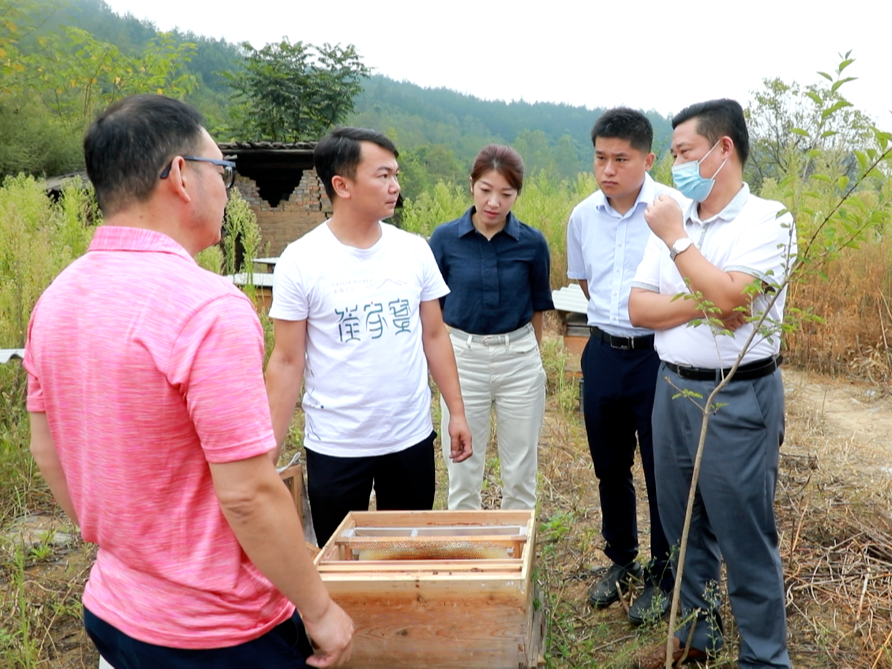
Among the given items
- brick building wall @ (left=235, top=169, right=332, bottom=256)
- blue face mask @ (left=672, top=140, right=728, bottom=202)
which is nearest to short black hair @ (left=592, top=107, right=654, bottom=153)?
Result: blue face mask @ (left=672, top=140, right=728, bottom=202)

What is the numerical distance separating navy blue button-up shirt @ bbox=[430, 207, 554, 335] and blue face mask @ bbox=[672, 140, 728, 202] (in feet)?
4.08

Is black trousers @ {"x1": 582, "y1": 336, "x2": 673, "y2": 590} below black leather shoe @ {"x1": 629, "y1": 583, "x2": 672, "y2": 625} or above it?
above

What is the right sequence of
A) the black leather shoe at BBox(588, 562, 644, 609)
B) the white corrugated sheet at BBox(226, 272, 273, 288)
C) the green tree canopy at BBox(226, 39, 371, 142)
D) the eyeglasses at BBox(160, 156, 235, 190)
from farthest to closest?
the green tree canopy at BBox(226, 39, 371, 142)
the white corrugated sheet at BBox(226, 272, 273, 288)
the black leather shoe at BBox(588, 562, 644, 609)
the eyeglasses at BBox(160, 156, 235, 190)

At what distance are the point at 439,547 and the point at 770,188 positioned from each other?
9.15m

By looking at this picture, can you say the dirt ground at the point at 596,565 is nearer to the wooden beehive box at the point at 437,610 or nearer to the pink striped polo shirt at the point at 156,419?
the wooden beehive box at the point at 437,610

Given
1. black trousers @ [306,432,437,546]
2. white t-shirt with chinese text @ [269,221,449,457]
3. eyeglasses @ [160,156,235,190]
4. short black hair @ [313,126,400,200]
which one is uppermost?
short black hair @ [313,126,400,200]

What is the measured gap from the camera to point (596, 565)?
386 cm

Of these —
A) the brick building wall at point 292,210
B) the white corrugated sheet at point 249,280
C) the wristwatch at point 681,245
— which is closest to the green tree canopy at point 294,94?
the brick building wall at point 292,210

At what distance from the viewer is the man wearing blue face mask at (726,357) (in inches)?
94.5

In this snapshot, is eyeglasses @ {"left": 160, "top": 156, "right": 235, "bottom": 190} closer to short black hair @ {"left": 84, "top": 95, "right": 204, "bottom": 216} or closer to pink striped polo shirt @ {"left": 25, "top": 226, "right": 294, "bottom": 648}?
short black hair @ {"left": 84, "top": 95, "right": 204, "bottom": 216}

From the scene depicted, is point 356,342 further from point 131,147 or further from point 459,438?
point 131,147

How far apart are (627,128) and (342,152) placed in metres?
1.28

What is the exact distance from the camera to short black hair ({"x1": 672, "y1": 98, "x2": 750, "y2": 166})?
Result: 2555 mm

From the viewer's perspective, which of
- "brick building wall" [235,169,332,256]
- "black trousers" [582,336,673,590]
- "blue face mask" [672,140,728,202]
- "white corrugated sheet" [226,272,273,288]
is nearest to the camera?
"blue face mask" [672,140,728,202]
